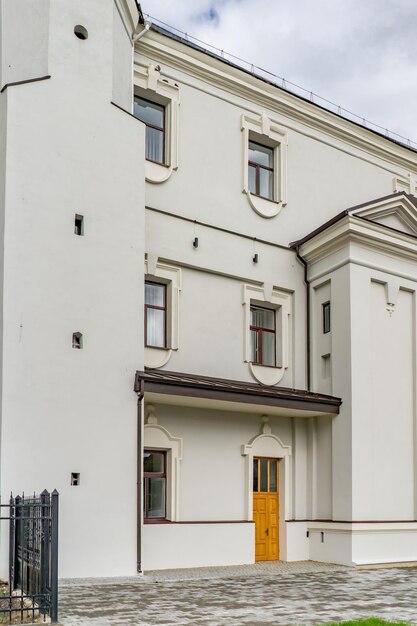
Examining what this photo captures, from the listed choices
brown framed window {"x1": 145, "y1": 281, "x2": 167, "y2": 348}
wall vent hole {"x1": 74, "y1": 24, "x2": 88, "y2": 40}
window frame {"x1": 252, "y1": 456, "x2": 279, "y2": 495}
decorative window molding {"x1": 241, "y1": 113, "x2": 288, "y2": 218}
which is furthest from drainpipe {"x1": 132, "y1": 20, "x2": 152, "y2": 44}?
window frame {"x1": 252, "y1": 456, "x2": 279, "y2": 495}

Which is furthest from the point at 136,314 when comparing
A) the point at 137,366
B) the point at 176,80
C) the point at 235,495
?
the point at 176,80

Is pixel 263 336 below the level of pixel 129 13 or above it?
below

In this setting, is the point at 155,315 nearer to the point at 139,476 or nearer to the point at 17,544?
the point at 139,476

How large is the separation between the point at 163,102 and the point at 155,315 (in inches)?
202

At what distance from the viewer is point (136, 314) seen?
49.5ft

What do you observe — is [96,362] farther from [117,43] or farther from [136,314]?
[117,43]

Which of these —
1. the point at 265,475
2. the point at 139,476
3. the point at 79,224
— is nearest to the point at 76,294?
the point at 79,224

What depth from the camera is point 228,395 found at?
1631 cm

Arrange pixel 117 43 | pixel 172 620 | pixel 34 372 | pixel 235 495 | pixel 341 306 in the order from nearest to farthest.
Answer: pixel 172 620
pixel 34 372
pixel 117 43
pixel 235 495
pixel 341 306

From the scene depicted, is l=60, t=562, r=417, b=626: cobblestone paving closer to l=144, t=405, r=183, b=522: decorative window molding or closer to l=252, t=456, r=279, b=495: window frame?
l=144, t=405, r=183, b=522: decorative window molding

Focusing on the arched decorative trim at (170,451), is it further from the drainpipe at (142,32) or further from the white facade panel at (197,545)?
the drainpipe at (142,32)

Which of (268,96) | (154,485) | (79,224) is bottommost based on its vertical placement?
(154,485)

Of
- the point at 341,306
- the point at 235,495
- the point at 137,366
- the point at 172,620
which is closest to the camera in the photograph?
the point at 172,620

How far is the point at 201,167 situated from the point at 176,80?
85.0 inches
